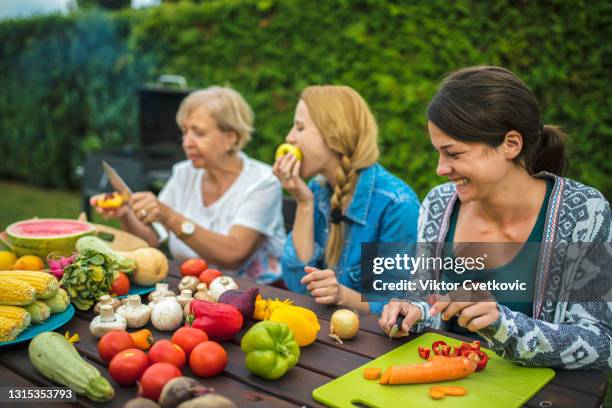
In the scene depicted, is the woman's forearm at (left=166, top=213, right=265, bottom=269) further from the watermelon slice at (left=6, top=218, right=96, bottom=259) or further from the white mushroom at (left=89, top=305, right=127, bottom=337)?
the white mushroom at (left=89, top=305, right=127, bottom=337)

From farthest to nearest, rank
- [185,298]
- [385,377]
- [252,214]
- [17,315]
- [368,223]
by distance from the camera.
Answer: [252,214]
[368,223]
[185,298]
[17,315]
[385,377]

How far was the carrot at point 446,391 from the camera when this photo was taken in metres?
1.42

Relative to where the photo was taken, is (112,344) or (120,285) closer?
(112,344)

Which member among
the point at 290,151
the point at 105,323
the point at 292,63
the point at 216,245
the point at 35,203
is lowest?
the point at 35,203

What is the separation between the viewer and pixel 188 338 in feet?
5.19

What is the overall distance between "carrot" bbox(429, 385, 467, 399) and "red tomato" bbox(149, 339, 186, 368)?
67cm

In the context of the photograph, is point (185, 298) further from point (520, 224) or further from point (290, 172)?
point (520, 224)

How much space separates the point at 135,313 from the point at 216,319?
1.01 ft

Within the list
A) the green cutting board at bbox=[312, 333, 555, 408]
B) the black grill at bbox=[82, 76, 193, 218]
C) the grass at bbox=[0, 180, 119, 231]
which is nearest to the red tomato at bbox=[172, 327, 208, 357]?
the green cutting board at bbox=[312, 333, 555, 408]

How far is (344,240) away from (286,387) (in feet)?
4.43

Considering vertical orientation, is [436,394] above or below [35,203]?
above

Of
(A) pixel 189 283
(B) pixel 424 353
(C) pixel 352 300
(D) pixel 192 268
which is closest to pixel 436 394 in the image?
(B) pixel 424 353

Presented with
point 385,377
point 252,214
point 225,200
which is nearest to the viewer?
point 385,377

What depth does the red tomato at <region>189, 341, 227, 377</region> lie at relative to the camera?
58.9 inches
